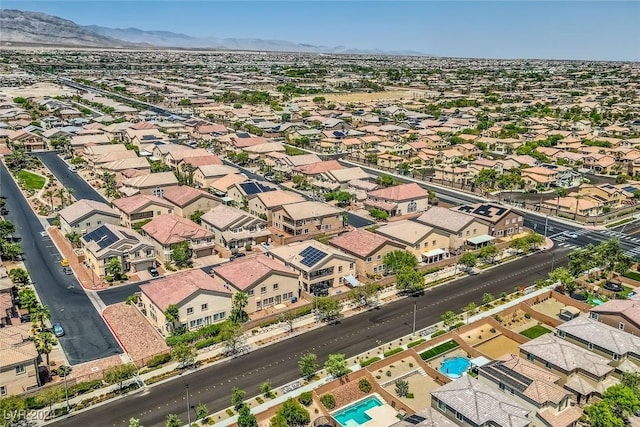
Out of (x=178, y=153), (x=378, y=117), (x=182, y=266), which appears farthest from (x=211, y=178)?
(x=378, y=117)

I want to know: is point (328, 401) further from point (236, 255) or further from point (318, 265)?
point (236, 255)

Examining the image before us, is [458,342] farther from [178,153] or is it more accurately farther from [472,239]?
[178,153]

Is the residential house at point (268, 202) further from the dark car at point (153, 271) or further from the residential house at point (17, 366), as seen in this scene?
the residential house at point (17, 366)

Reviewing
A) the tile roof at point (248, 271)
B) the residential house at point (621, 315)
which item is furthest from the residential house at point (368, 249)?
the residential house at point (621, 315)

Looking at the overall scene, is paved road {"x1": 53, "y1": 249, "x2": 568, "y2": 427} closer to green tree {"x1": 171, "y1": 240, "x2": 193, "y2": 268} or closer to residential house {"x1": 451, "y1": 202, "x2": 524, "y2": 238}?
residential house {"x1": 451, "y1": 202, "x2": 524, "y2": 238}

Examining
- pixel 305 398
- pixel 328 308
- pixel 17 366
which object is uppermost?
pixel 17 366

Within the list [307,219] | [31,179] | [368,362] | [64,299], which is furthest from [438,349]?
[31,179]
